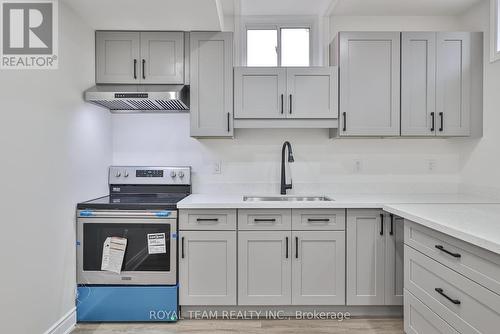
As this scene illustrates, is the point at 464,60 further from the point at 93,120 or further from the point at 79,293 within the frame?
the point at 79,293

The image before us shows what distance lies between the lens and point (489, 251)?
1343 millimetres

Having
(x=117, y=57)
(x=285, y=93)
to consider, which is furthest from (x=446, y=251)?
(x=117, y=57)

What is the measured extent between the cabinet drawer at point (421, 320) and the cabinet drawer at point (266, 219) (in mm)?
936

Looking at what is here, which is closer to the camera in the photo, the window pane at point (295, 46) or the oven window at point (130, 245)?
the oven window at point (130, 245)

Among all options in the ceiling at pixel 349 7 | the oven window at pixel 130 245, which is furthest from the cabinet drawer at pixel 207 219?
the ceiling at pixel 349 7

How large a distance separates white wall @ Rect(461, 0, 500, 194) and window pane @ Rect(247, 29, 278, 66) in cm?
177

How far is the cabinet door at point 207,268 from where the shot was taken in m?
2.44

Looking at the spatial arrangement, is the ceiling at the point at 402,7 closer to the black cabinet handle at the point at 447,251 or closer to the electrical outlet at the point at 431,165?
the electrical outlet at the point at 431,165

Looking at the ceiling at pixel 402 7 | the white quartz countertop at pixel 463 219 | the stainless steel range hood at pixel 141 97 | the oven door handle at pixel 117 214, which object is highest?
the ceiling at pixel 402 7

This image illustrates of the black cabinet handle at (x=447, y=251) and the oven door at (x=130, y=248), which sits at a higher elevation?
the black cabinet handle at (x=447, y=251)

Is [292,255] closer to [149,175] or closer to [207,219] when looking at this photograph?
[207,219]

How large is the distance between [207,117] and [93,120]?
95 centimetres

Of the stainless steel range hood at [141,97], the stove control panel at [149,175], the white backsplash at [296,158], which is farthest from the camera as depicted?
the white backsplash at [296,158]

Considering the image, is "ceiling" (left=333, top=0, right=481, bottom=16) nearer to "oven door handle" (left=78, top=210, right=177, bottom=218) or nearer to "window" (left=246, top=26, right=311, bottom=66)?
"window" (left=246, top=26, right=311, bottom=66)
